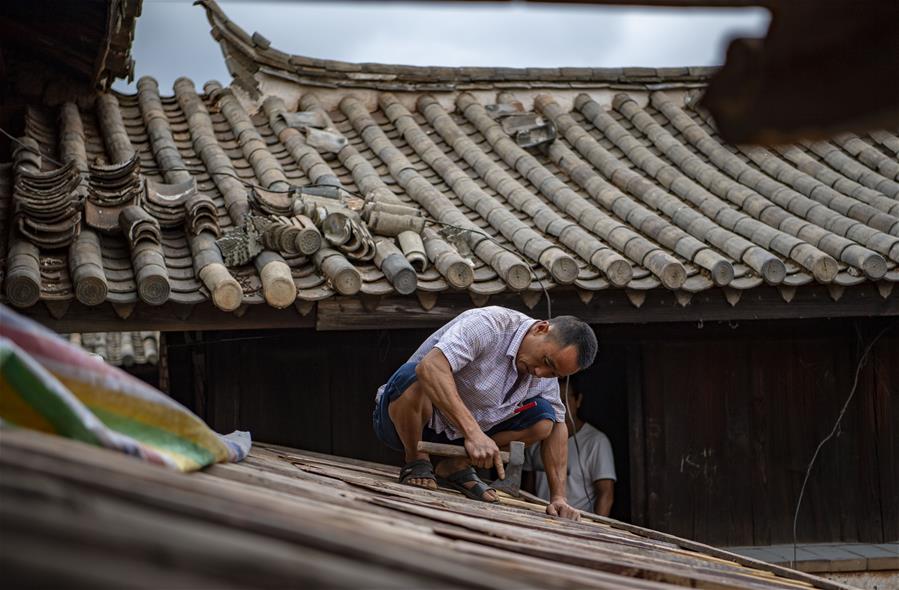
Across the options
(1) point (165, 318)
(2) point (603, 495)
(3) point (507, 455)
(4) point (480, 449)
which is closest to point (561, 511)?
(3) point (507, 455)

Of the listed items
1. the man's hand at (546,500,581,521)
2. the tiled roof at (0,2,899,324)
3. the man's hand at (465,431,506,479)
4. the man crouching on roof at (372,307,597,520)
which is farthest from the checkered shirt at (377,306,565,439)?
the tiled roof at (0,2,899,324)

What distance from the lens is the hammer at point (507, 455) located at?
4.86m

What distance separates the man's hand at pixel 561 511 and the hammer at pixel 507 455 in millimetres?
296

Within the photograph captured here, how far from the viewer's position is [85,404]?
2543mm

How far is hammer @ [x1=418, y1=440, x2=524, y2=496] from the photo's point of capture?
4859 millimetres

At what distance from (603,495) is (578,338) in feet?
11.7

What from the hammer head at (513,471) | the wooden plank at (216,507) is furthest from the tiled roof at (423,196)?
the wooden plank at (216,507)

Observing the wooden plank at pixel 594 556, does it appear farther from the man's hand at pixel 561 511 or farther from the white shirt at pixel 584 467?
the white shirt at pixel 584 467

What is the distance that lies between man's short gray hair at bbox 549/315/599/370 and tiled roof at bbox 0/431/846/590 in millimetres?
1879

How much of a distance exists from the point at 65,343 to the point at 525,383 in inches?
119

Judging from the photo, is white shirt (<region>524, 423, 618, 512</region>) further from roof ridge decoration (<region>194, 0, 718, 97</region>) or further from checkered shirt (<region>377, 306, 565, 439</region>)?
roof ridge decoration (<region>194, 0, 718, 97</region>)

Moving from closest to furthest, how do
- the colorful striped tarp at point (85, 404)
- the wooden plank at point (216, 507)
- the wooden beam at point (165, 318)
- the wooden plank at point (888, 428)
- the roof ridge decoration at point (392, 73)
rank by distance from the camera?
1. the wooden plank at point (216, 507)
2. the colorful striped tarp at point (85, 404)
3. the wooden beam at point (165, 318)
4. the wooden plank at point (888, 428)
5. the roof ridge decoration at point (392, 73)

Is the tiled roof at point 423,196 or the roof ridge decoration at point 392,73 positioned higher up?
the roof ridge decoration at point 392,73

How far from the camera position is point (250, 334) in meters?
7.31
